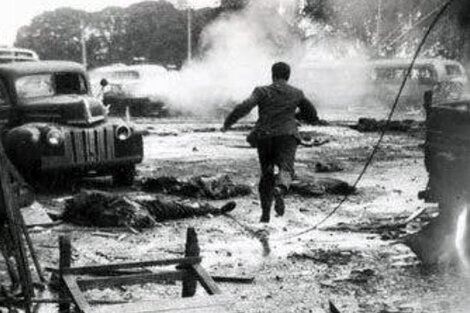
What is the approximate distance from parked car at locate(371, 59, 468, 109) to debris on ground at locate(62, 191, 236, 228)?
18172 millimetres

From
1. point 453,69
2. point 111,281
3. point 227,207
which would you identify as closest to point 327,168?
point 227,207

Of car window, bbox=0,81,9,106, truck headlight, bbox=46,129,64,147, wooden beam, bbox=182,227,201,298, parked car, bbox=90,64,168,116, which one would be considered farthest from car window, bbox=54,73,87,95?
parked car, bbox=90,64,168,116

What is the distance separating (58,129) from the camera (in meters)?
10.3

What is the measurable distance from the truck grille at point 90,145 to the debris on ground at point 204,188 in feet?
3.38

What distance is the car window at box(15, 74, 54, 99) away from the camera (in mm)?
11000

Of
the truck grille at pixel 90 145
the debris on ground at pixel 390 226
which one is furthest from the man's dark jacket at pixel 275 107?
the truck grille at pixel 90 145

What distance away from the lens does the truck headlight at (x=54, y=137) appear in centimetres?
1010

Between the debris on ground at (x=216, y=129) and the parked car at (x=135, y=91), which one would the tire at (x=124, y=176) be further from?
the parked car at (x=135, y=91)

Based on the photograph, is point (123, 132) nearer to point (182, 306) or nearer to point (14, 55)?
point (182, 306)

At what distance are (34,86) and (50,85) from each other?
0.97 feet

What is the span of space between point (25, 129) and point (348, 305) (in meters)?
6.40

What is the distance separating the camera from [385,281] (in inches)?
232

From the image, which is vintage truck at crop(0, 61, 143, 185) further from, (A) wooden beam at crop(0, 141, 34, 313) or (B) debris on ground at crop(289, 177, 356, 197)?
(A) wooden beam at crop(0, 141, 34, 313)

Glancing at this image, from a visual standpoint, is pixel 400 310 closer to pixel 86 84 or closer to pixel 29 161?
pixel 29 161
